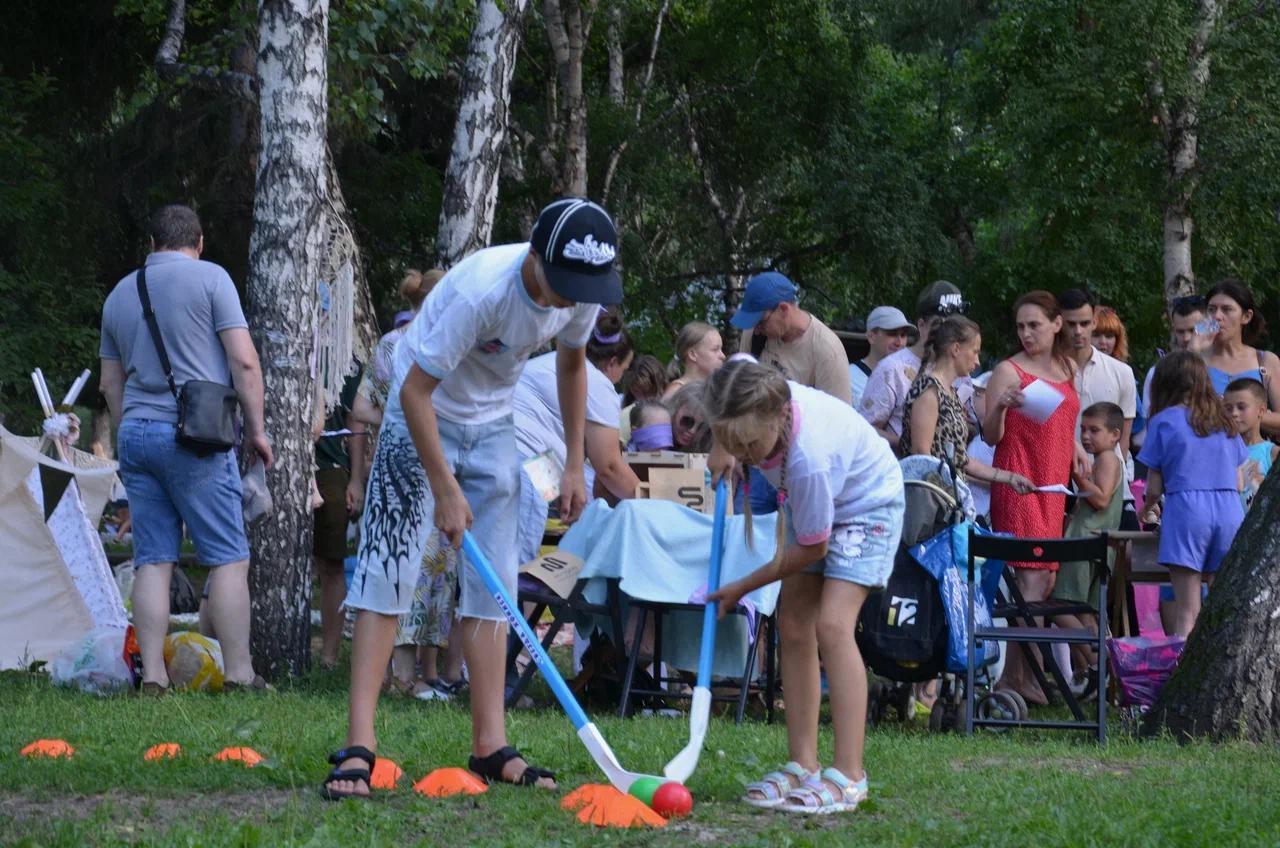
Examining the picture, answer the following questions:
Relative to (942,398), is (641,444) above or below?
below

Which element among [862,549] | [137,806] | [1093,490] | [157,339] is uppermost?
[157,339]

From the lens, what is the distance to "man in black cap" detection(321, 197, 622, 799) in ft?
14.8

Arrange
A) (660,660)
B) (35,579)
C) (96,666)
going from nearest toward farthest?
(96,666)
(660,660)
(35,579)

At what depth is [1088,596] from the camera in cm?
854

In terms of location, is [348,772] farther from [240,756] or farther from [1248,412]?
[1248,412]

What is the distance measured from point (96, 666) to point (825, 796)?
4327mm

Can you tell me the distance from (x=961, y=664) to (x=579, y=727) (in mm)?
2701

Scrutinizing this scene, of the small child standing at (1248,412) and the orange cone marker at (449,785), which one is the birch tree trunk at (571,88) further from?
the orange cone marker at (449,785)

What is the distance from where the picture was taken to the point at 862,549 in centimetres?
480

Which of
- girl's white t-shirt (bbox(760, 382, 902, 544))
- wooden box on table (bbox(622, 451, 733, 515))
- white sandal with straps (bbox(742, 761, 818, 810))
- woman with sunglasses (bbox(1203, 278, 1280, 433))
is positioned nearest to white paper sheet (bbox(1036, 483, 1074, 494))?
A: woman with sunglasses (bbox(1203, 278, 1280, 433))

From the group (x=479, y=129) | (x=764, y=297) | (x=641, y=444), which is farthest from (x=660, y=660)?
(x=479, y=129)

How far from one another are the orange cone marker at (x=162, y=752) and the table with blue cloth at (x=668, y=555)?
7.94ft

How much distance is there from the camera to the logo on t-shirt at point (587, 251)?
14.5 feet

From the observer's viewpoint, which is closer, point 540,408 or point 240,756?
point 240,756
